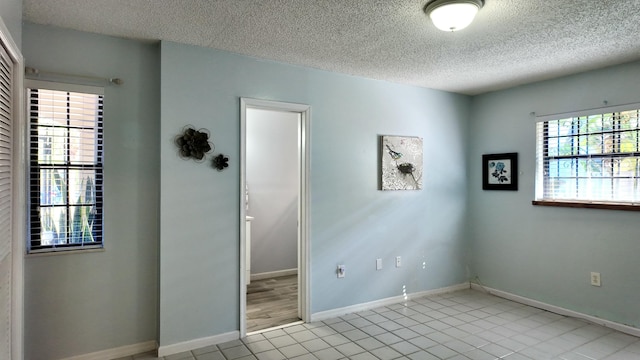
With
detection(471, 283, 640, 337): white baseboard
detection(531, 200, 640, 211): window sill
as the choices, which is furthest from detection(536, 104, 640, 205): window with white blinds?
detection(471, 283, 640, 337): white baseboard

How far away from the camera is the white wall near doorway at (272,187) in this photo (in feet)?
16.5

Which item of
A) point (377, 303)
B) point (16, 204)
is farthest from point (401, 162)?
point (16, 204)

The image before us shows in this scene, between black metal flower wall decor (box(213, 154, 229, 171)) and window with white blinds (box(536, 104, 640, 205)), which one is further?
window with white blinds (box(536, 104, 640, 205))

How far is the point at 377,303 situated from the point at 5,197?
10.7 ft

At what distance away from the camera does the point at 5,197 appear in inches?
73.2

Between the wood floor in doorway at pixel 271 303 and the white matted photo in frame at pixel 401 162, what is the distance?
1649mm

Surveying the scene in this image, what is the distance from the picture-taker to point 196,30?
8.67 ft

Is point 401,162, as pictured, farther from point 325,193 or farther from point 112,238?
point 112,238

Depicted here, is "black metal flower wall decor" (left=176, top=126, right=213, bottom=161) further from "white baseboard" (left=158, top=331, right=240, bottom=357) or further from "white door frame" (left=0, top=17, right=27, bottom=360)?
"white baseboard" (left=158, top=331, right=240, bottom=357)

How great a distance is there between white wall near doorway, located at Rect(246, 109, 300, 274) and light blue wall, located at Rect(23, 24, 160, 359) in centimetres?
211

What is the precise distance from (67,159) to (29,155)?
219 mm

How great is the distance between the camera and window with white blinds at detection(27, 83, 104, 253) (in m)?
2.57

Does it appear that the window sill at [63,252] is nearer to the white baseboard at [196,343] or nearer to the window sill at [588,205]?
the white baseboard at [196,343]

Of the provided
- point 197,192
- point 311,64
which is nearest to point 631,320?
point 311,64
